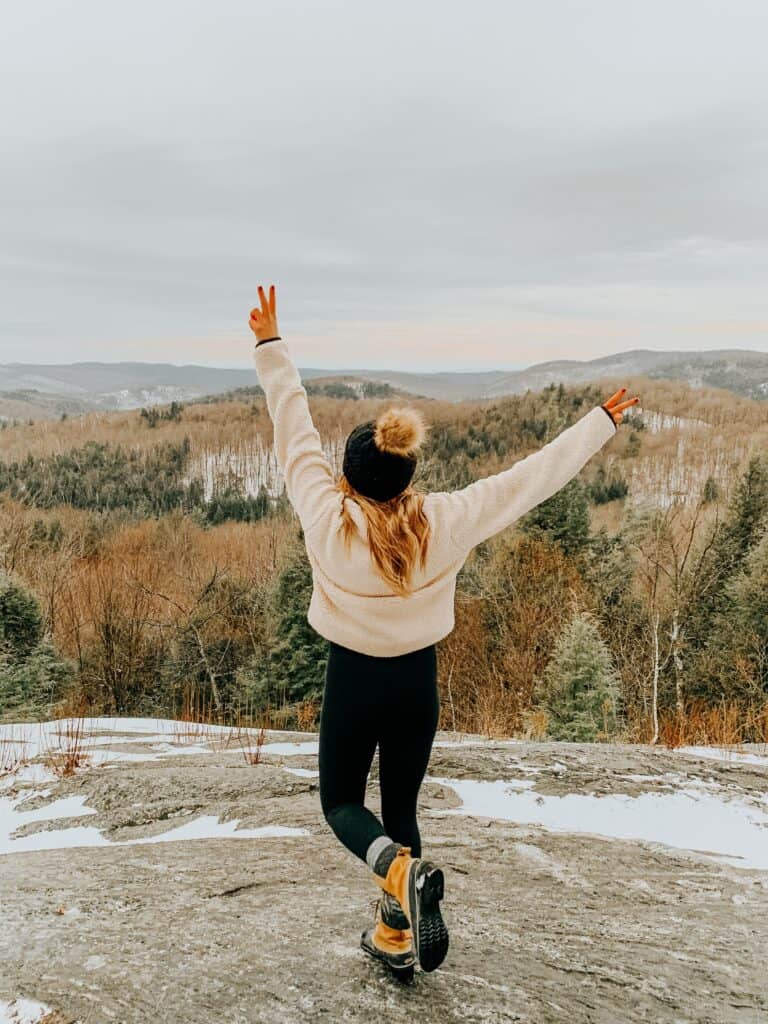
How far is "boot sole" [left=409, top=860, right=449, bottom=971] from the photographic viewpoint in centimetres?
223

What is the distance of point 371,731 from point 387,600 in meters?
0.45

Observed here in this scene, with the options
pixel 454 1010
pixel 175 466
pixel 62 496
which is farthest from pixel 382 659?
pixel 175 466

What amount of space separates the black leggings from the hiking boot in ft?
0.67

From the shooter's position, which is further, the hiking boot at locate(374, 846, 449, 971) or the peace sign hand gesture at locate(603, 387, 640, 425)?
the peace sign hand gesture at locate(603, 387, 640, 425)

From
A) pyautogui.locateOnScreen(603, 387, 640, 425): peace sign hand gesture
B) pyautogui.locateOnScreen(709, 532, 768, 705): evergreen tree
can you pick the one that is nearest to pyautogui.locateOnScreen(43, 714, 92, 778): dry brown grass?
pyautogui.locateOnScreen(603, 387, 640, 425): peace sign hand gesture

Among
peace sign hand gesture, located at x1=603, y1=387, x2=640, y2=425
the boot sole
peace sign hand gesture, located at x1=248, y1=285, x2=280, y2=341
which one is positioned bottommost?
the boot sole

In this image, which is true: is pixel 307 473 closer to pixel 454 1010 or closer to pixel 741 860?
pixel 454 1010

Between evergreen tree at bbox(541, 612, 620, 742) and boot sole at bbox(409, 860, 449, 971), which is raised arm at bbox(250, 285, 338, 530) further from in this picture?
evergreen tree at bbox(541, 612, 620, 742)

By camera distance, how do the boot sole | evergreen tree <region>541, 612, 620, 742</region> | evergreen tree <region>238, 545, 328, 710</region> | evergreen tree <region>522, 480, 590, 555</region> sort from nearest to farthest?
the boot sole → evergreen tree <region>541, 612, 620, 742</region> → evergreen tree <region>238, 545, 328, 710</region> → evergreen tree <region>522, 480, 590, 555</region>

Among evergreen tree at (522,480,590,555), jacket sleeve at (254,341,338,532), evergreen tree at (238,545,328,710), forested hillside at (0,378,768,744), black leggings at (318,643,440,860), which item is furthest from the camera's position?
evergreen tree at (522,480,590,555)

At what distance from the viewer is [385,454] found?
2438 millimetres

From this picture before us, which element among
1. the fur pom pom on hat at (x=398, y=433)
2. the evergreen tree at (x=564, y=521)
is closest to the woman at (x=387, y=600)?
the fur pom pom on hat at (x=398, y=433)

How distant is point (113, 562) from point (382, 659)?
31.6 meters

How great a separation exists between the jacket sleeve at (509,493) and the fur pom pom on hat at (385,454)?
166mm
